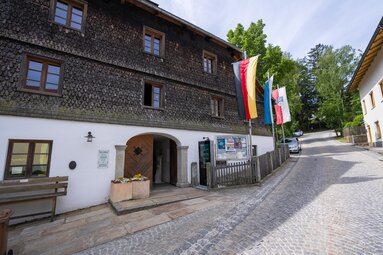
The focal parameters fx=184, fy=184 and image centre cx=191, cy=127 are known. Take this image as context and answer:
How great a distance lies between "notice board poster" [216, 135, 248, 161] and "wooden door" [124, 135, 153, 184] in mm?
3757

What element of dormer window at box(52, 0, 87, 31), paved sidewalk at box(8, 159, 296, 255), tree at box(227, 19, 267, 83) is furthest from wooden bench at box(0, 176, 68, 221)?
tree at box(227, 19, 267, 83)

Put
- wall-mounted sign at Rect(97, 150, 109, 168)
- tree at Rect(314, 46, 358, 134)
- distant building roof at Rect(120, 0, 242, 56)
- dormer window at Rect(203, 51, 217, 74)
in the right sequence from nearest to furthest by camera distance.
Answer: wall-mounted sign at Rect(97, 150, 109, 168) < distant building roof at Rect(120, 0, 242, 56) < dormer window at Rect(203, 51, 217, 74) < tree at Rect(314, 46, 358, 134)

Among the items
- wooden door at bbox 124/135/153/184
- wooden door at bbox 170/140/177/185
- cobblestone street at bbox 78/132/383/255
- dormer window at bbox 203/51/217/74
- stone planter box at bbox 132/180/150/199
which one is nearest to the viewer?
cobblestone street at bbox 78/132/383/255

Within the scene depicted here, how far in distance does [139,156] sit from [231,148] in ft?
16.5

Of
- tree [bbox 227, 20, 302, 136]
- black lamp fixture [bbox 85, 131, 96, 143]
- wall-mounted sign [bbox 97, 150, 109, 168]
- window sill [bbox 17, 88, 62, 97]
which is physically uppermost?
tree [bbox 227, 20, 302, 136]

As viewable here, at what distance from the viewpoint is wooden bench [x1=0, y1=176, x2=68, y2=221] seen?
5.57 metres

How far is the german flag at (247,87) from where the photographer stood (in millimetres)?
9922

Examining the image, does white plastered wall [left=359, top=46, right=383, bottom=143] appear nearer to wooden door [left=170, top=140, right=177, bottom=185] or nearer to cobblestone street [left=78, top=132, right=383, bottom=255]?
cobblestone street [left=78, top=132, right=383, bottom=255]

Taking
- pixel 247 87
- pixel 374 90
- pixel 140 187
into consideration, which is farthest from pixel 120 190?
pixel 374 90

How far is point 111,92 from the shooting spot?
28.2 ft

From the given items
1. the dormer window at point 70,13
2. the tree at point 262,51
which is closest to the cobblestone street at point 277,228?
the dormer window at point 70,13

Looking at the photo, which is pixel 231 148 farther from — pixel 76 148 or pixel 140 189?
pixel 76 148

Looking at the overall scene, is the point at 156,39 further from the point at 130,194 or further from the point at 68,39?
the point at 130,194

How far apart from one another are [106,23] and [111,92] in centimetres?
351
